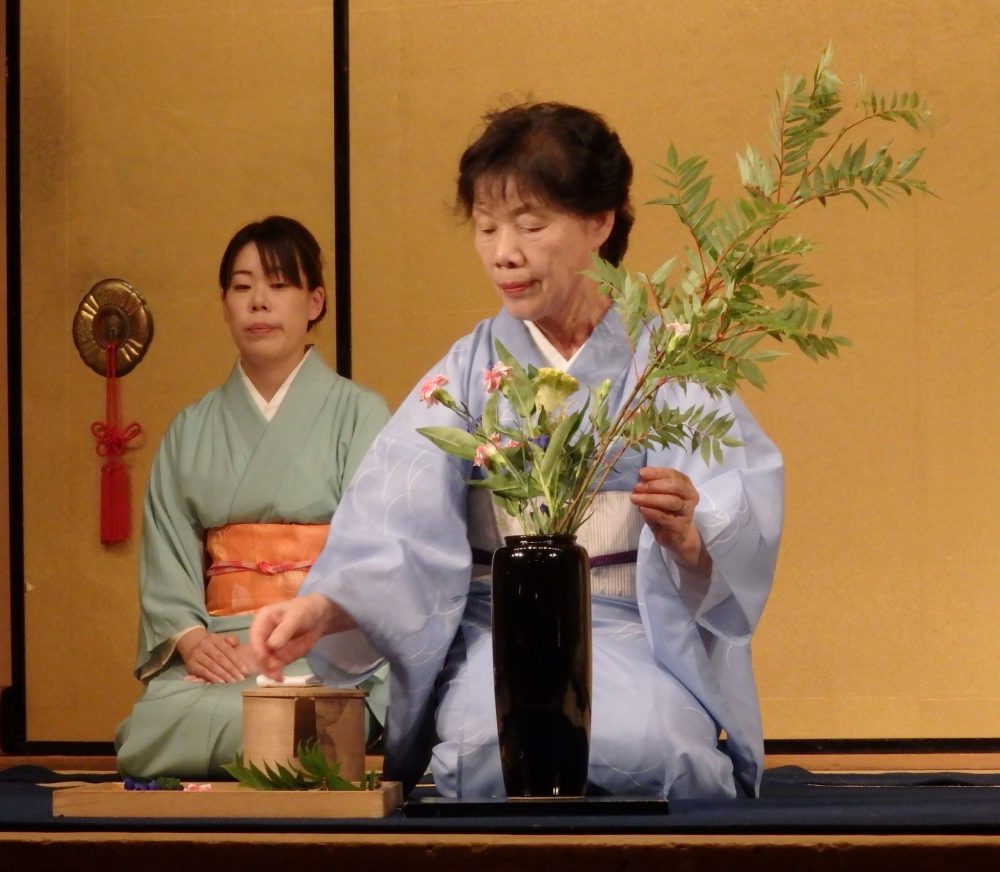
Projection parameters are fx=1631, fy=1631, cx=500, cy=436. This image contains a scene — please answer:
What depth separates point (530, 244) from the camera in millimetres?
2301

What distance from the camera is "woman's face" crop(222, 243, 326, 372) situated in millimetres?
3662

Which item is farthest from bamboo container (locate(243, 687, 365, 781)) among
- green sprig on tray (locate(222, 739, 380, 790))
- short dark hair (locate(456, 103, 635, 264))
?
short dark hair (locate(456, 103, 635, 264))

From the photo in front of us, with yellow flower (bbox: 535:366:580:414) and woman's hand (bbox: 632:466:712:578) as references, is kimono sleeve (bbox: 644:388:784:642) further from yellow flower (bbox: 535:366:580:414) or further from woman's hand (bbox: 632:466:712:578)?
yellow flower (bbox: 535:366:580:414)

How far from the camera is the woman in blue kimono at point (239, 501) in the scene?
3260 millimetres

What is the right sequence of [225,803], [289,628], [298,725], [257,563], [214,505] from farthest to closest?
[214,505]
[257,563]
[289,628]
[298,725]
[225,803]

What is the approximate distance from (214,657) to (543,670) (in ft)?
5.56

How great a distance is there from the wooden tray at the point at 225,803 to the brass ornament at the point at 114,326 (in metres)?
2.65

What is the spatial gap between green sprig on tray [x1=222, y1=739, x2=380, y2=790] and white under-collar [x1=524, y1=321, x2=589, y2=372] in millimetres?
834

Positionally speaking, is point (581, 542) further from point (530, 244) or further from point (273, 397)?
point (273, 397)

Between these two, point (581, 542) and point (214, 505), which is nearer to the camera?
point (581, 542)

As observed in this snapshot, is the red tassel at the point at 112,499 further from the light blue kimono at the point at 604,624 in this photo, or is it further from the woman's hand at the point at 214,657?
the light blue kimono at the point at 604,624

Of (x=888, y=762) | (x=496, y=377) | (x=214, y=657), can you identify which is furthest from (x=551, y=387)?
(x=888, y=762)

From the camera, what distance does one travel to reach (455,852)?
143 centimetres

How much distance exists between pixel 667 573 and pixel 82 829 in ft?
2.85
